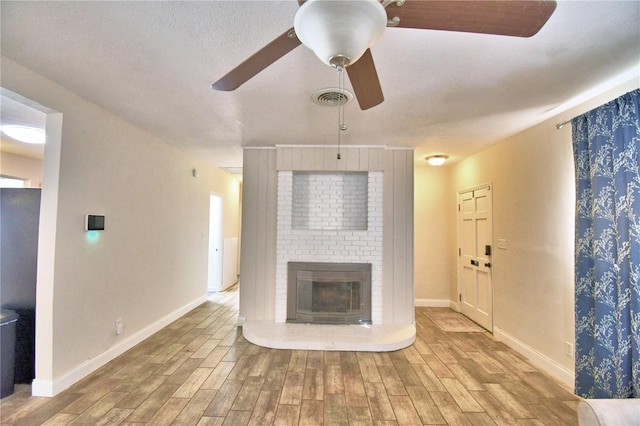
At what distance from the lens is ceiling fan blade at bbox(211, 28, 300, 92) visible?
1.17m

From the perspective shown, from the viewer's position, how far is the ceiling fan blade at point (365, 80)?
4.47 feet

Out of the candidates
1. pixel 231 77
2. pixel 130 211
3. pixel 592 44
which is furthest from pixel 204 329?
pixel 592 44

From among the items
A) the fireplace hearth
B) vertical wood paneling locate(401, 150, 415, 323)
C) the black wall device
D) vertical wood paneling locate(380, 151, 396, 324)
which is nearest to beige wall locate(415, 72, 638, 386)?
vertical wood paneling locate(401, 150, 415, 323)

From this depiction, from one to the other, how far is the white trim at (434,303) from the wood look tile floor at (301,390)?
162 cm

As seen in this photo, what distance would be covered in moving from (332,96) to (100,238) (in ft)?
8.42

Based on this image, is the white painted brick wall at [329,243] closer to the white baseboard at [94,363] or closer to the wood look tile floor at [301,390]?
the wood look tile floor at [301,390]

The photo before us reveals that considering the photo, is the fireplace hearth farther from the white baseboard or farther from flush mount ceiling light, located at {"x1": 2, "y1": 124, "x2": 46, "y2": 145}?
flush mount ceiling light, located at {"x1": 2, "y1": 124, "x2": 46, "y2": 145}

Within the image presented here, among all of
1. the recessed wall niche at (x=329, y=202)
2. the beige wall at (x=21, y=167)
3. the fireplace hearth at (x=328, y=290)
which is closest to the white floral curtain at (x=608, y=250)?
the fireplace hearth at (x=328, y=290)

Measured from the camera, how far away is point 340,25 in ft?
3.12

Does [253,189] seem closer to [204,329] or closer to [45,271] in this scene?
[204,329]

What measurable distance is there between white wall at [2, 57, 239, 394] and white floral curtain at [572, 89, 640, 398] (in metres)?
4.13

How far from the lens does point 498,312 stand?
3.69 meters

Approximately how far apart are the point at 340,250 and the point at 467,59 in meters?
2.64

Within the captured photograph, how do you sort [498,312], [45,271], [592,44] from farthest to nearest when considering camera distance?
1. [498,312]
2. [45,271]
3. [592,44]
